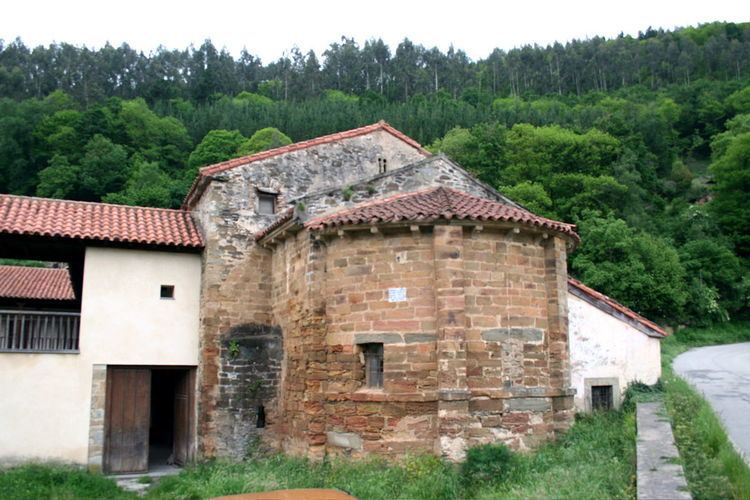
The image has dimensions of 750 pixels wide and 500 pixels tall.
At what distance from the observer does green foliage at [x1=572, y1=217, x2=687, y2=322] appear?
31.6m

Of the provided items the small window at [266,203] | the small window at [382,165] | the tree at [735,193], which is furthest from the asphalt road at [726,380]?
the tree at [735,193]

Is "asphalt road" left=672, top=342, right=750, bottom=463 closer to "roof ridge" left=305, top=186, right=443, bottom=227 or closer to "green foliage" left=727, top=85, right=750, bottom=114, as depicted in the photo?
"roof ridge" left=305, top=186, right=443, bottom=227

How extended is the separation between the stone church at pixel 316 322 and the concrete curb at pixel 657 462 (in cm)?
191

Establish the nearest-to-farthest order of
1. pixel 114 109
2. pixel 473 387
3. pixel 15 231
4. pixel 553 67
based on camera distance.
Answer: pixel 473 387 → pixel 15 231 → pixel 114 109 → pixel 553 67

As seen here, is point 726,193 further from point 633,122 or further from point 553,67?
point 553,67

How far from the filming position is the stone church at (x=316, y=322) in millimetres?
11484

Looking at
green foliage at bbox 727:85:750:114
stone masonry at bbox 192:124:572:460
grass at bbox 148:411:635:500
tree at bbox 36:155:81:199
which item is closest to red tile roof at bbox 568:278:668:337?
stone masonry at bbox 192:124:572:460

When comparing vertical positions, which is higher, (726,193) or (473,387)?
(726,193)

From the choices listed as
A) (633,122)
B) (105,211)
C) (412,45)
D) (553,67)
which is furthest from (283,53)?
(105,211)

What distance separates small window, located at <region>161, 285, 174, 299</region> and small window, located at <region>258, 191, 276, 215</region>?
8.98 ft

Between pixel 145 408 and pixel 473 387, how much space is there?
7856 millimetres

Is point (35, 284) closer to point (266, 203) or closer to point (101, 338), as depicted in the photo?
point (101, 338)

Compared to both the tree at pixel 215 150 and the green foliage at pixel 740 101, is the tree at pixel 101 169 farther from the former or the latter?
the green foliage at pixel 740 101

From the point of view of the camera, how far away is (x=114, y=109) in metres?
58.4
